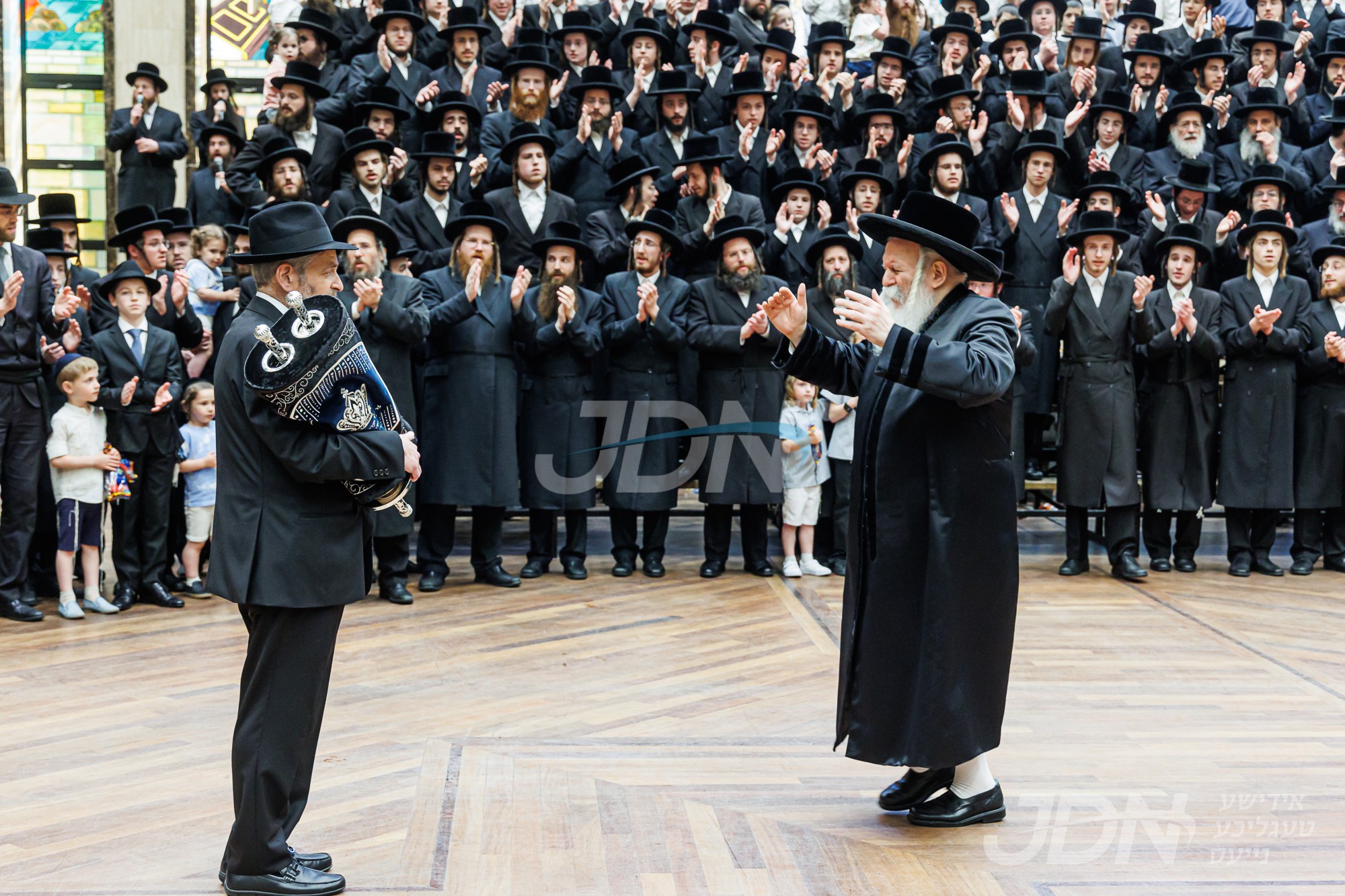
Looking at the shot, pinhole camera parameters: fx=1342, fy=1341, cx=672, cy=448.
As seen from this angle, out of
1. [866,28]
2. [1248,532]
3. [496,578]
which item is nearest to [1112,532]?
[1248,532]

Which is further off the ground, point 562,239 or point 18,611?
point 562,239

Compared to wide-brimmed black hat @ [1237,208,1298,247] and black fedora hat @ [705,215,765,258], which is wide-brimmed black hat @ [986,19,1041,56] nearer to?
wide-brimmed black hat @ [1237,208,1298,247]

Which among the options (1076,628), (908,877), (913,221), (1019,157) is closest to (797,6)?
(1019,157)

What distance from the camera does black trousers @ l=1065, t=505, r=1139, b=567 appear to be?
7.81 m

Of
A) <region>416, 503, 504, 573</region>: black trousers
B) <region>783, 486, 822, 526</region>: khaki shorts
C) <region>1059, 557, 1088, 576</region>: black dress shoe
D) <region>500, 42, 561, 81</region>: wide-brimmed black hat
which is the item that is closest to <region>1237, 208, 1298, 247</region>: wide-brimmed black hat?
<region>1059, 557, 1088, 576</region>: black dress shoe

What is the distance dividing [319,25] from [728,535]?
5.02 metres

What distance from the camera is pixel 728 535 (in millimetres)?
7773

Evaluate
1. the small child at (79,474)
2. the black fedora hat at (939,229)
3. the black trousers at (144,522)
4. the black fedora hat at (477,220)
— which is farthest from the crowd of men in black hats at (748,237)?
the black fedora hat at (939,229)

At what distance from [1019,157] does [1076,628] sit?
3.65 metres

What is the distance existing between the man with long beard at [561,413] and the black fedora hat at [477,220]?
25 centimetres

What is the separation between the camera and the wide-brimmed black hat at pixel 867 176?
8227 mm

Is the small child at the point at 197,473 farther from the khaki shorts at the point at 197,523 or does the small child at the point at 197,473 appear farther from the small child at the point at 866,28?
the small child at the point at 866,28

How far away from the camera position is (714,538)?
7.71 metres

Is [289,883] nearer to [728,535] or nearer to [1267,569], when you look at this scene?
[728,535]
